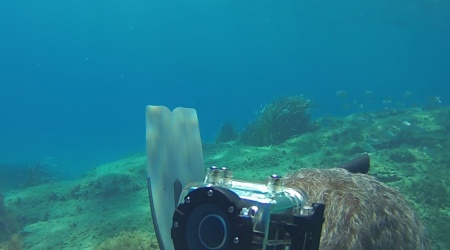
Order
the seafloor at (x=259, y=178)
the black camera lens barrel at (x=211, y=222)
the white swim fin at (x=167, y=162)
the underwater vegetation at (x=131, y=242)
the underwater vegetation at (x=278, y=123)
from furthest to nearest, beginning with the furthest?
the underwater vegetation at (x=278, y=123) → the seafloor at (x=259, y=178) → the underwater vegetation at (x=131, y=242) → the white swim fin at (x=167, y=162) → the black camera lens barrel at (x=211, y=222)

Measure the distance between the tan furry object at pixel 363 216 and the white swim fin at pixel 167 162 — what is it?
0.66m

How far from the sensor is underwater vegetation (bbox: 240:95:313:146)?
1662cm

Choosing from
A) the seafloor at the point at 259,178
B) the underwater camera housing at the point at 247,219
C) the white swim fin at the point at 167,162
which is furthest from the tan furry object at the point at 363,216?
the seafloor at the point at 259,178

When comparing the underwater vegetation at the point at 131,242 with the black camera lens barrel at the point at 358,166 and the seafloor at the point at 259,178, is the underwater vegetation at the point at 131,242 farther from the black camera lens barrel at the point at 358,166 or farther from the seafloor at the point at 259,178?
the black camera lens barrel at the point at 358,166

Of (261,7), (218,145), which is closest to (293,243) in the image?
(218,145)

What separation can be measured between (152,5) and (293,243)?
155863 millimetres

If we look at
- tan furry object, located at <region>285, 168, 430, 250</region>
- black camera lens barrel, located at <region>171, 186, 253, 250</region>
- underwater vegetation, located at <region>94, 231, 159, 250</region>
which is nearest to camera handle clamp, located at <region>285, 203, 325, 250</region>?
black camera lens barrel, located at <region>171, 186, 253, 250</region>

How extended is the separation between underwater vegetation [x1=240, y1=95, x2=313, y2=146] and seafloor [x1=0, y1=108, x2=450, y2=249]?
990 mm

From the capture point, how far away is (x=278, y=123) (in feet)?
57.3

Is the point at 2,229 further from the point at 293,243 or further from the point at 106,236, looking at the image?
the point at 293,243

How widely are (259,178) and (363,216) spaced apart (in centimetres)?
932

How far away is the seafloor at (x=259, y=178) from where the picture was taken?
825cm

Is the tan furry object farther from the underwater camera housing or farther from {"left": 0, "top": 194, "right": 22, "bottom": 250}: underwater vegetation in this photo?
{"left": 0, "top": 194, "right": 22, "bottom": 250}: underwater vegetation

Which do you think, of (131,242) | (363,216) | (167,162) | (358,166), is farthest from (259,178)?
(363,216)
